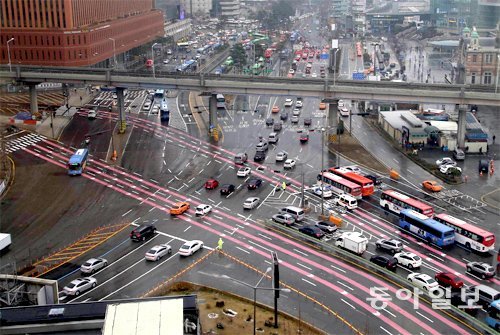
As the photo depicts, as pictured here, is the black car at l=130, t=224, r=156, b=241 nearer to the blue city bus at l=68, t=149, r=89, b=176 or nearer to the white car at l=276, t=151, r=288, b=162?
the blue city bus at l=68, t=149, r=89, b=176

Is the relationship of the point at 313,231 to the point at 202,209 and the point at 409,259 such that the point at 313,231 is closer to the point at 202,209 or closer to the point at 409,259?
the point at 409,259

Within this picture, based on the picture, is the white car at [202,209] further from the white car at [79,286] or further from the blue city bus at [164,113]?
the blue city bus at [164,113]

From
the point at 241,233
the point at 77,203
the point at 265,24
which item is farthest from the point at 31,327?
the point at 265,24

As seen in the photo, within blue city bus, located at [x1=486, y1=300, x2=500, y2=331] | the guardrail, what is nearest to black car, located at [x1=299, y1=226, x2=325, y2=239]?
the guardrail

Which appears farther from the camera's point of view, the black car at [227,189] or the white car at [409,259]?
the black car at [227,189]

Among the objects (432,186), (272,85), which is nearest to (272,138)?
(272,85)

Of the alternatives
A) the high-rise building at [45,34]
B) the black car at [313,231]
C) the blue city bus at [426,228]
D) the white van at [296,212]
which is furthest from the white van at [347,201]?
the high-rise building at [45,34]
